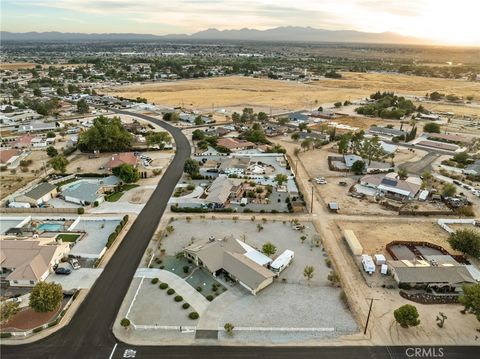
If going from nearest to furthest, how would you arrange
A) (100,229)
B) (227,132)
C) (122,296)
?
(122,296) < (100,229) < (227,132)

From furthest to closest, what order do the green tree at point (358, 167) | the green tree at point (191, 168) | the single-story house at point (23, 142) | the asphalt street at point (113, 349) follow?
the single-story house at point (23, 142), the green tree at point (358, 167), the green tree at point (191, 168), the asphalt street at point (113, 349)

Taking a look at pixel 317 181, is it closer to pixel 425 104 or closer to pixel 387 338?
pixel 387 338

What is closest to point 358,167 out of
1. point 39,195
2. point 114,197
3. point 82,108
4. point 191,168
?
point 191,168

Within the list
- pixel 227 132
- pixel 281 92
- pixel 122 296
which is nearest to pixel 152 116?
pixel 227 132

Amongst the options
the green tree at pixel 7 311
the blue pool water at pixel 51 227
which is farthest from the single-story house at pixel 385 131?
the green tree at pixel 7 311

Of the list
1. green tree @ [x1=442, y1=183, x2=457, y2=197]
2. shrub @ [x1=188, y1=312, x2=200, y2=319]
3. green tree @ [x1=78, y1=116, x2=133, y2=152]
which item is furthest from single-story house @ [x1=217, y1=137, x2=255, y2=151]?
shrub @ [x1=188, y1=312, x2=200, y2=319]

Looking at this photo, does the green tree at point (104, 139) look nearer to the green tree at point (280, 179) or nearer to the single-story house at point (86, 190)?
the single-story house at point (86, 190)

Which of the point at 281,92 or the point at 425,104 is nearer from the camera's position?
the point at 425,104
